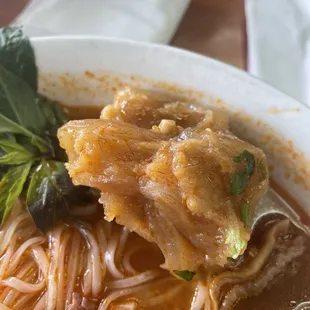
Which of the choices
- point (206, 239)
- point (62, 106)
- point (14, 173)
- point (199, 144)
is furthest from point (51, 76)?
point (206, 239)

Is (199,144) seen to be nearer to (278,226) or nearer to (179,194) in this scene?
(179,194)

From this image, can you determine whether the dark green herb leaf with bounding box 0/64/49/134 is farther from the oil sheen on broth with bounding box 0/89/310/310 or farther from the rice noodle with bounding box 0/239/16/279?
the rice noodle with bounding box 0/239/16/279

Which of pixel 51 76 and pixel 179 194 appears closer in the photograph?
pixel 179 194

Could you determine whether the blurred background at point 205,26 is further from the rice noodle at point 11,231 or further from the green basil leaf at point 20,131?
the rice noodle at point 11,231

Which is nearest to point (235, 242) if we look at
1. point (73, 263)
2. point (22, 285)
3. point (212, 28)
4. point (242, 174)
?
point (242, 174)

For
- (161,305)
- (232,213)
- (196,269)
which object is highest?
(232,213)

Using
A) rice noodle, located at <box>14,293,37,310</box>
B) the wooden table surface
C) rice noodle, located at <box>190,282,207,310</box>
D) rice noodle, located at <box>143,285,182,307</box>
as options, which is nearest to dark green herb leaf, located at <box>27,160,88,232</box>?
rice noodle, located at <box>14,293,37,310</box>

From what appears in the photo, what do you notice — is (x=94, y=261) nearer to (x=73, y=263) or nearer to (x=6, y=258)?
(x=73, y=263)
